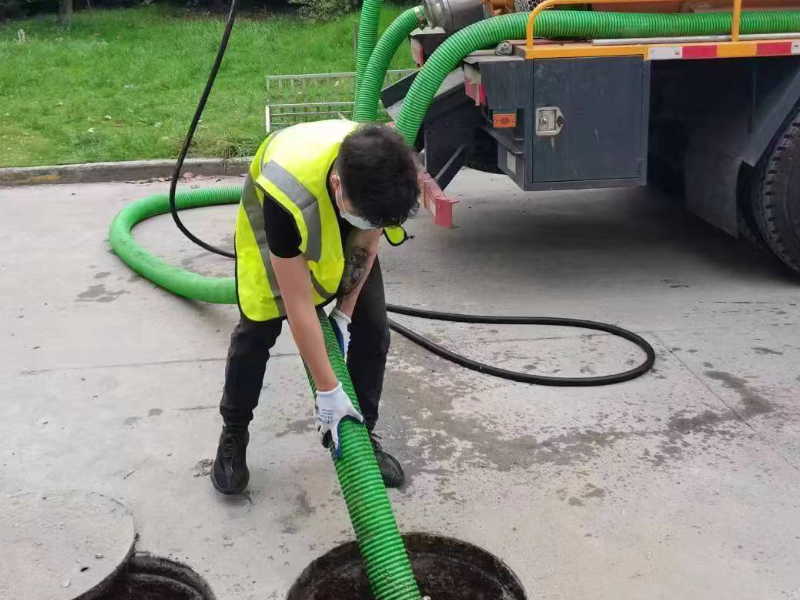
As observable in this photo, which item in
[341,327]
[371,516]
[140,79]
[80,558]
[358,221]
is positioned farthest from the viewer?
[140,79]

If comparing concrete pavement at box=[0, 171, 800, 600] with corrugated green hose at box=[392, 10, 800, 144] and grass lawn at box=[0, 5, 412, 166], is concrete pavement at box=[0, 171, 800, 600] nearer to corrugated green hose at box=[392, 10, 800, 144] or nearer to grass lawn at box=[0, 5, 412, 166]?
corrugated green hose at box=[392, 10, 800, 144]

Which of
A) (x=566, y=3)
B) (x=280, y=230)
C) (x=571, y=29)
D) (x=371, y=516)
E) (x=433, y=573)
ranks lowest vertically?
(x=433, y=573)

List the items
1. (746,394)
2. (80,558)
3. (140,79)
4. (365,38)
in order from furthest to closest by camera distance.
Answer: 1. (140,79)
2. (365,38)
3. (746,394)
4. (80,558)

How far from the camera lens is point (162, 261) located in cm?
577

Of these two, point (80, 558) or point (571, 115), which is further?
point (571, 115)

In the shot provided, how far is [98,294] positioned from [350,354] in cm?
259

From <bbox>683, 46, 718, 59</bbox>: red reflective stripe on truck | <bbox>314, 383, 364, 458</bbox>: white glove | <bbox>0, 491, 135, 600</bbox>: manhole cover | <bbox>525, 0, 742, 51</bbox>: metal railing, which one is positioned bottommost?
<bbox>0, 491, 135, 600</bbox>: manhole cover

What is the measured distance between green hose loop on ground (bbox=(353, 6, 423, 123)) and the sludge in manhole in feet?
11.4

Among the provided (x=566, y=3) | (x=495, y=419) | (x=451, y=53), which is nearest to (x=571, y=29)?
(x=566, y=3)

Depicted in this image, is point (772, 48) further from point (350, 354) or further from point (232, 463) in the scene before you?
point (232, 463)

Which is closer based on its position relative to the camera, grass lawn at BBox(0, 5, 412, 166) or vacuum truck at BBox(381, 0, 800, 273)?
vacuum truck at BBox(381, 0, 800, 273)

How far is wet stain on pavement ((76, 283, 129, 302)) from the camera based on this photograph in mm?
5243

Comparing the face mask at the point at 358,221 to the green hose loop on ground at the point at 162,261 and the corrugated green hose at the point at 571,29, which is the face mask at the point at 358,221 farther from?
the green hose loop on ground at the point at 162,261

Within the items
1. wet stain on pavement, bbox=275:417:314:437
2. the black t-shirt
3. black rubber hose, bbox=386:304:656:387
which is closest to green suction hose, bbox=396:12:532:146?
black rubber hose, bbox=386:304:656:387
